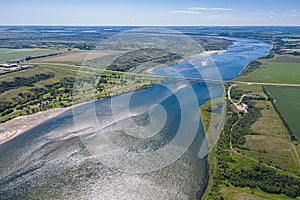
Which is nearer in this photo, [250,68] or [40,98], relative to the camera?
[40,98]

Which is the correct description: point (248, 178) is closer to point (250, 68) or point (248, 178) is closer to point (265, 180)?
point (265, 180)

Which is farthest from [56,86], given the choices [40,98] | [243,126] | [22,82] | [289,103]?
[289,103]

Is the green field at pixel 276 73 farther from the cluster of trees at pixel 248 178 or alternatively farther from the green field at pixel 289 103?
the cluster of trees at pixel 248 178

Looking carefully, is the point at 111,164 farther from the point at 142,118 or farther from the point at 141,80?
the point at 141,80

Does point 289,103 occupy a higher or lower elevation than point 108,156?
higher

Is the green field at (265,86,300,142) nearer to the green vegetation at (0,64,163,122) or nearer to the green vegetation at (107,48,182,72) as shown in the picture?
the green vegetation at (0,64,163,122)

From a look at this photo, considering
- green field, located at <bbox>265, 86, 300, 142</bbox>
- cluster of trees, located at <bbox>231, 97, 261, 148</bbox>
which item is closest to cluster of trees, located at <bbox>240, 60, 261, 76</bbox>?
green field, located at <bbox>265, 86, 300, 142</bbox>
